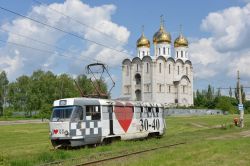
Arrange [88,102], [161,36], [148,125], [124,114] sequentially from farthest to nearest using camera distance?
[161,36]
[148,125]
[124,114]
[88,102]

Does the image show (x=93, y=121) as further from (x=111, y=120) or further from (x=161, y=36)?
(x=161, y=36)

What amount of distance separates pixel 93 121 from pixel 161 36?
105 metres

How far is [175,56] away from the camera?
13312 cm

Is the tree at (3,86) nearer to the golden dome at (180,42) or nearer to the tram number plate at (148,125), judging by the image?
the golden dome at (180,42)

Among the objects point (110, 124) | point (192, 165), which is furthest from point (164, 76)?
point (192, 165)

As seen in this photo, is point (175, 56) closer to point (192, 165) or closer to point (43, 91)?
point (43, 91)

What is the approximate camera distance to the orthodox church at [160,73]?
122500 mm

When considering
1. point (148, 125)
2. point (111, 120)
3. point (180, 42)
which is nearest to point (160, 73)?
Result: point (180, 42)

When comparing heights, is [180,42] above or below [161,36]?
below

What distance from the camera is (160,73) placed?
124 meters

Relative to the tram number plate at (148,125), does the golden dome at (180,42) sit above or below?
above

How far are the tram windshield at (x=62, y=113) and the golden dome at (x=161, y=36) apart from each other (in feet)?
346

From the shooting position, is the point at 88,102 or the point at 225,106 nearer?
the point at 88,102

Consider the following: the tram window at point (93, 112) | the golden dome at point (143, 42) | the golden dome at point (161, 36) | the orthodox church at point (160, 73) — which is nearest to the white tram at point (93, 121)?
the tram window at point (93, 112)
